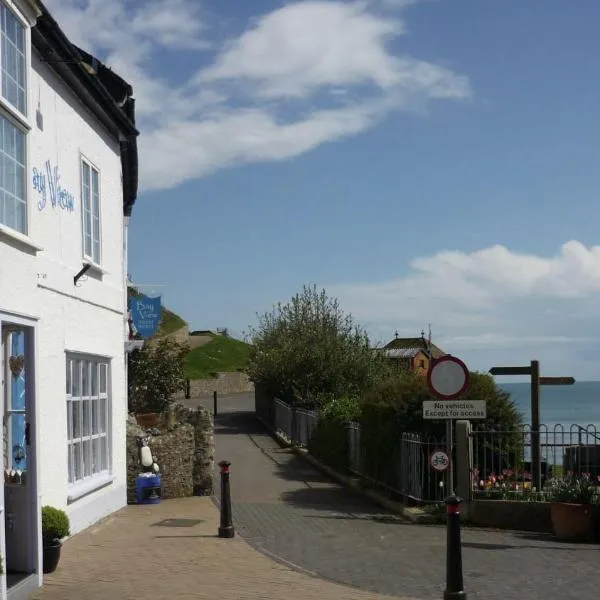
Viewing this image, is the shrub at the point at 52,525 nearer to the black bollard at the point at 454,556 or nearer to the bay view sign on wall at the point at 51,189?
the bay view sign on wall at the point at 51,189

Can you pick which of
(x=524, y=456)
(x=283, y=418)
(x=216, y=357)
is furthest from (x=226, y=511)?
(x=216, y=357)

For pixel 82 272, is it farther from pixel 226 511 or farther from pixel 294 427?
pixel 294 427

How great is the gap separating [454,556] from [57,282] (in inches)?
229

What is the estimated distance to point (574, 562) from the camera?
11.2 m

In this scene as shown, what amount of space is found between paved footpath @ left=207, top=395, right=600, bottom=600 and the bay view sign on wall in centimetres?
487

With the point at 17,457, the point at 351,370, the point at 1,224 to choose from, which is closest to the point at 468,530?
the point at 17,457

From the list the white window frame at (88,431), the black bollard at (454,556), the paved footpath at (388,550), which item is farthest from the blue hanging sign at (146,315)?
the black bollard at (454,556)

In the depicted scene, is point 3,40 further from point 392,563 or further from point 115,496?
point 115,496

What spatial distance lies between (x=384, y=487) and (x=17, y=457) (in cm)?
893

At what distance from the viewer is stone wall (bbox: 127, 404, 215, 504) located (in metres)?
16.9

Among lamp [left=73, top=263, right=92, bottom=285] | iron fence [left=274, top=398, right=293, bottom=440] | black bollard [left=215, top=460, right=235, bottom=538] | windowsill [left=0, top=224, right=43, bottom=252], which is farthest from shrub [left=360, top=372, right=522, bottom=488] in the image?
iron fence [left=274, top=398, right=293, bottom=440]

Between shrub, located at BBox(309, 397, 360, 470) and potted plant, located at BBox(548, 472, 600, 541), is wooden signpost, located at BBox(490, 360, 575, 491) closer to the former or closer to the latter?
potted plant, located at BBox(548, 472, 600, 541)

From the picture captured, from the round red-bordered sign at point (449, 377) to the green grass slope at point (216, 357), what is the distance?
2352 inches

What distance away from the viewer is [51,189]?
11.5 m
